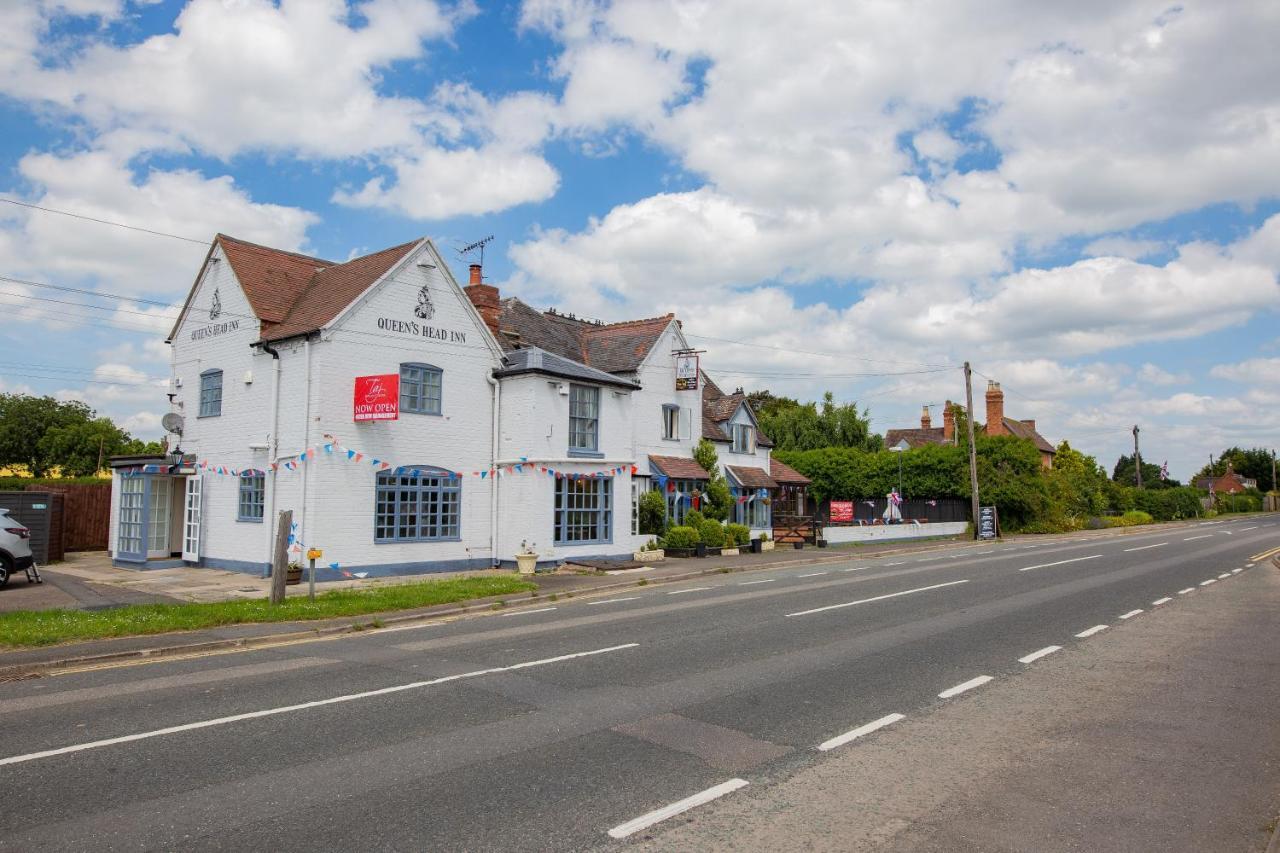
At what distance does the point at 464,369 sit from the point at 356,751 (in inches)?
719

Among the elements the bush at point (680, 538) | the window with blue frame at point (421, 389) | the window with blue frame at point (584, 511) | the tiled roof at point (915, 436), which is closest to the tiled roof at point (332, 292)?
the window with blue frame at point (421, 389)

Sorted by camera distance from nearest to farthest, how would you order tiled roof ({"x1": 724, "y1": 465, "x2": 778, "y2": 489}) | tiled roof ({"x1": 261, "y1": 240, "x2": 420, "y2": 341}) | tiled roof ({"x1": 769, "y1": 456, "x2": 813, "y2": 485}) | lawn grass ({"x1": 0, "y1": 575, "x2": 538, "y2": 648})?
lawn grass ({"x1": 0, "y1": 575, "x2": 538, "y2": 648}) < tiled roof ({"x1": 261, "y1": 240, "x2": 420, "y2": 341}) < tiled roof ({"x1": 724, "y1": 465, "x2": 778, "y2": 489}) < tiled roof ({"x1": 769, "y1": 456, "x2": 813, "y2": 485})

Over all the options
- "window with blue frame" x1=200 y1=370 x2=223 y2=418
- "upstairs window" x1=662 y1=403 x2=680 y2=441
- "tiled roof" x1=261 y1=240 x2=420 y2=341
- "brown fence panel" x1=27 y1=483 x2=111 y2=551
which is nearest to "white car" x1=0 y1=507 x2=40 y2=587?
"window with blue frame" x1=200 y1=370 x2=223 y2=418

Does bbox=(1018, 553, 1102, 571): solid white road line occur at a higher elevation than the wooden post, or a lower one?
lower

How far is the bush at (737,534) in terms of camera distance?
101 feet

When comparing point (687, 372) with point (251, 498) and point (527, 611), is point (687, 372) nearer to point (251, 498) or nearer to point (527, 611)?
point (251, 498)

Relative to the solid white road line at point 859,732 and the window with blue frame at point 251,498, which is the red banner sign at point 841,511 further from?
the solid white road line at point 859,732

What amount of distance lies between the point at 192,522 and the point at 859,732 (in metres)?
21.9

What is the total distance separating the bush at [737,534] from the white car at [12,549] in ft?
66.5

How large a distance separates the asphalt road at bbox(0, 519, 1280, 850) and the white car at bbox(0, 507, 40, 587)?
33.0 feet

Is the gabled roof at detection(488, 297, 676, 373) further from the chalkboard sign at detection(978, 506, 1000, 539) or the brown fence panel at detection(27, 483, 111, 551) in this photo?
the chalkboard sign at detection(978, 506, 1000, 539)

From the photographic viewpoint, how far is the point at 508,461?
24.5m

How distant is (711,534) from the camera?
97.4 feet

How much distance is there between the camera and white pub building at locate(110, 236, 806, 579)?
21172 mm
